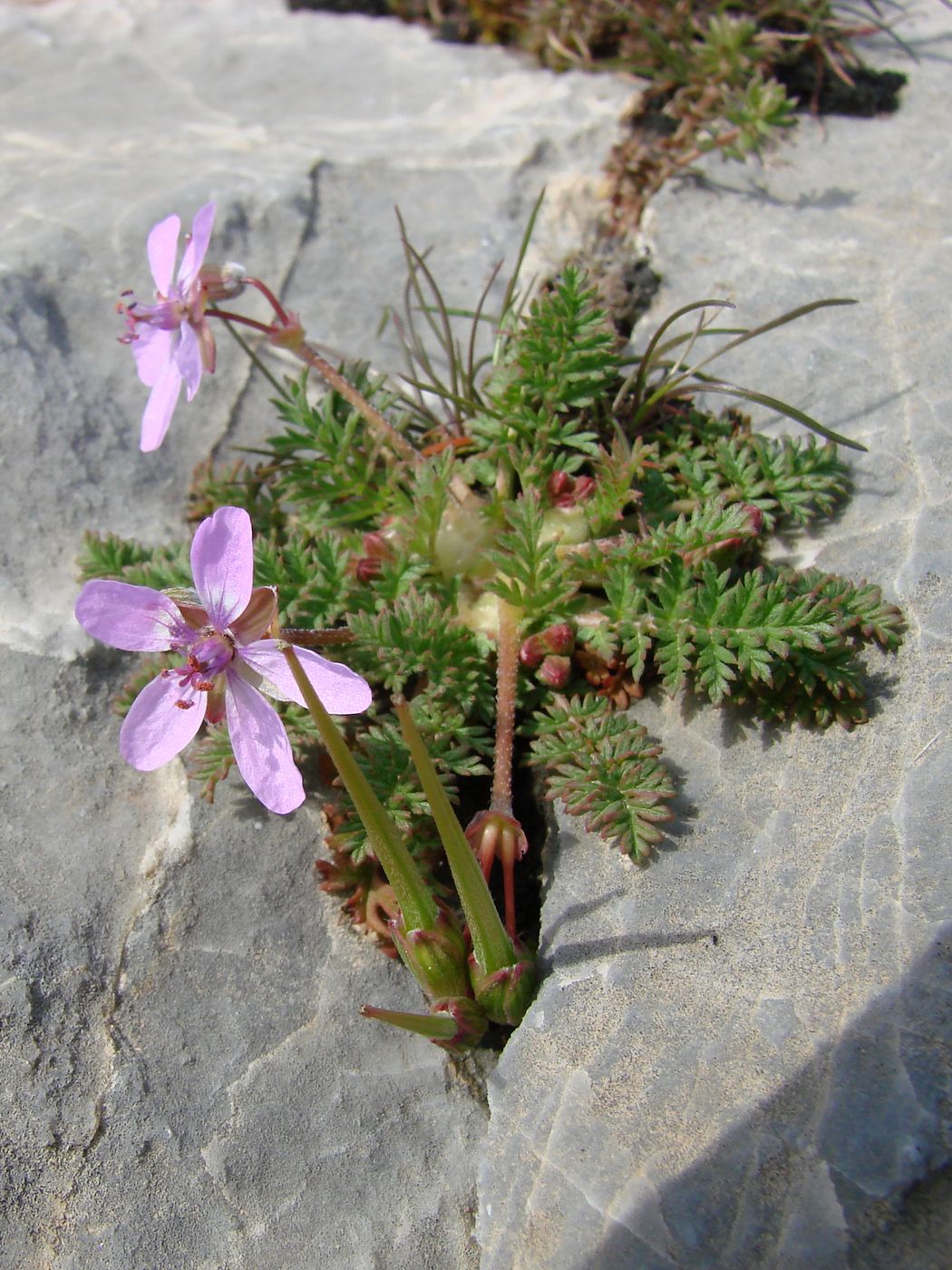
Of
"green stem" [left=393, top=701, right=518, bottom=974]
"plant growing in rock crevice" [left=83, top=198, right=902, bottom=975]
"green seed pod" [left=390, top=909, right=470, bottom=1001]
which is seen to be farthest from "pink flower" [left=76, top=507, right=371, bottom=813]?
"green seed pod" [left=390, top=909, right=470, bottom=1001]

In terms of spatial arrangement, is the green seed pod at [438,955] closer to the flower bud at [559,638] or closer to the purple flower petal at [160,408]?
the flower bud at [559,638]

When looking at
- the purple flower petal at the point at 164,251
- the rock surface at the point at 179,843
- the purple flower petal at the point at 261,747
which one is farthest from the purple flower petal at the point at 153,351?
the purple flower petal at the point at 261,747

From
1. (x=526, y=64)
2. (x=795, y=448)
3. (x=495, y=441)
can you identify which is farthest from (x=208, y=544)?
(x=526, y=64)

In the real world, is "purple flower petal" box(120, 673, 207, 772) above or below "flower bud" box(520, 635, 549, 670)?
above

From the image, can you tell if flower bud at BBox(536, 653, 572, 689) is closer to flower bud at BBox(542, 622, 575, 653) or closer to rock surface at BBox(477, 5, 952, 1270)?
flower bud at BBox(542, 622, 575, 653)

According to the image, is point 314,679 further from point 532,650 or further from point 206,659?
point 532,650

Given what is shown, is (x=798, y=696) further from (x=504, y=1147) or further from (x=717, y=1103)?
(x=504, y=1147)

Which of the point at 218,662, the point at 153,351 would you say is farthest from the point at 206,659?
the point at 153,351
